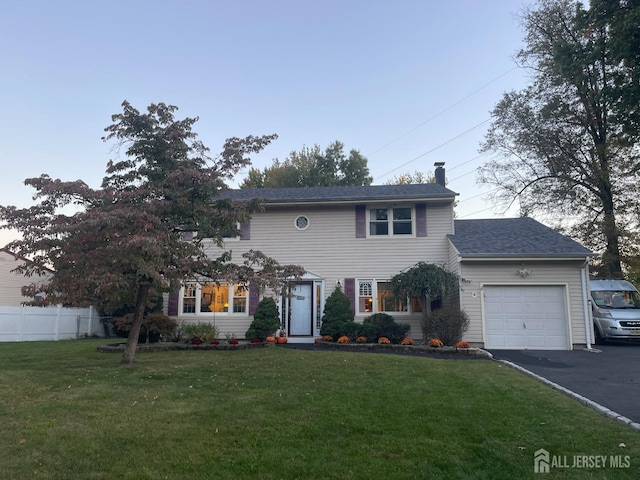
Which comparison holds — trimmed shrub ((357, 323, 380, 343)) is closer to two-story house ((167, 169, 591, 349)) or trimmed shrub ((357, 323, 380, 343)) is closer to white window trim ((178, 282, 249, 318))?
two-story house ((167, 169, 591, 349))

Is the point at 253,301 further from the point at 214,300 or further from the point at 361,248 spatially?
the point at 361,248

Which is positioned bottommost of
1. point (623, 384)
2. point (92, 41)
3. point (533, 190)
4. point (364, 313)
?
point (623, 384)

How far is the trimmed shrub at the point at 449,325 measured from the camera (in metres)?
12.4

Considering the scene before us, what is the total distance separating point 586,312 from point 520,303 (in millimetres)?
1933

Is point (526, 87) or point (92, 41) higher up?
point (526, 87)

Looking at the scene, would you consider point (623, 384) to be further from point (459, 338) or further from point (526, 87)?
point (526, 87)

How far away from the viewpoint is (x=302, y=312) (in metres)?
15.3

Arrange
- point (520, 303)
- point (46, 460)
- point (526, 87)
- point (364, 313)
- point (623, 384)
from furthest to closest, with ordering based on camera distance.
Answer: point (526, 87) < point (364, 313) < point (520, 303) < point (623, 384) < point (46, 460)

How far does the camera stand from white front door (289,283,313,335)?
596 inches

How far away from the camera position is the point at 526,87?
22844 millimetres

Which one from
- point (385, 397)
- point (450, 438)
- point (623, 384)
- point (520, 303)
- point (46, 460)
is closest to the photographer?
point (46, 460)

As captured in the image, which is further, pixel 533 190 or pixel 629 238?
pixel 533 190

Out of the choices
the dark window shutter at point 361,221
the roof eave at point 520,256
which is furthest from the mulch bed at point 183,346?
the roof eave at point 520,256

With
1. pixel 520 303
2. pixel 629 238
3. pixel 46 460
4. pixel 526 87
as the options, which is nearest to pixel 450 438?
pixel 46 460
